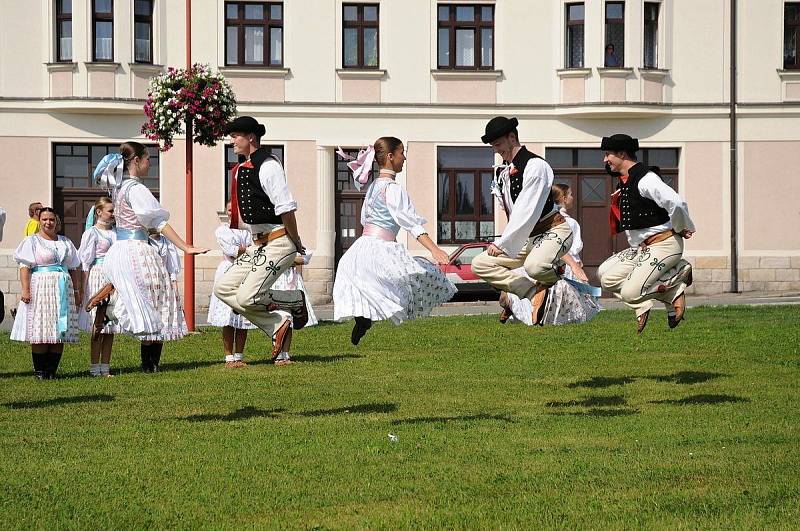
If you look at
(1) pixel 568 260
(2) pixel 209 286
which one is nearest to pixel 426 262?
(1) pixel 568 260

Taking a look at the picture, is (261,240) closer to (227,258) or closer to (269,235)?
(269,235)

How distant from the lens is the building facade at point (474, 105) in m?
31.3

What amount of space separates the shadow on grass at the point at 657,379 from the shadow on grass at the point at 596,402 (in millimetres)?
803

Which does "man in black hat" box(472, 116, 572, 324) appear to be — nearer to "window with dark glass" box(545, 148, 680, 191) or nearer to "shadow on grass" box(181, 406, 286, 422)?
"shadow on grass" box(181, 406, 286, 422)

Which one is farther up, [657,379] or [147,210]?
[147,210]

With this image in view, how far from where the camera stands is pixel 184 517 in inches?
288

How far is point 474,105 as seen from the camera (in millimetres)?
31750

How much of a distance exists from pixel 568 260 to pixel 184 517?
240 inches

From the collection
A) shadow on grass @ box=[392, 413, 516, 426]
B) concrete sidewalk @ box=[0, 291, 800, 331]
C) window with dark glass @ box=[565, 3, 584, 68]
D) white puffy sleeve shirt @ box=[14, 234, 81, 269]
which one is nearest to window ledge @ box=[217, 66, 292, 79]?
concrete sidewalk @ box=[0, 291, 800, 331]

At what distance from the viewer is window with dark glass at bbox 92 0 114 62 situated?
1216 inches

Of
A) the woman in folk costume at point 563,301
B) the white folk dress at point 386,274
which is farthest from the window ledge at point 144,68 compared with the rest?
the white folk dress at point 386,274

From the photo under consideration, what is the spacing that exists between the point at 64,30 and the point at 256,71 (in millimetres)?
4437

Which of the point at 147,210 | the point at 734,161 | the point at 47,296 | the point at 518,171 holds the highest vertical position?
the point at 734,161

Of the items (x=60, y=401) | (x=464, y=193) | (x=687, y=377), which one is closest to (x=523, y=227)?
(x=687, y=377)
